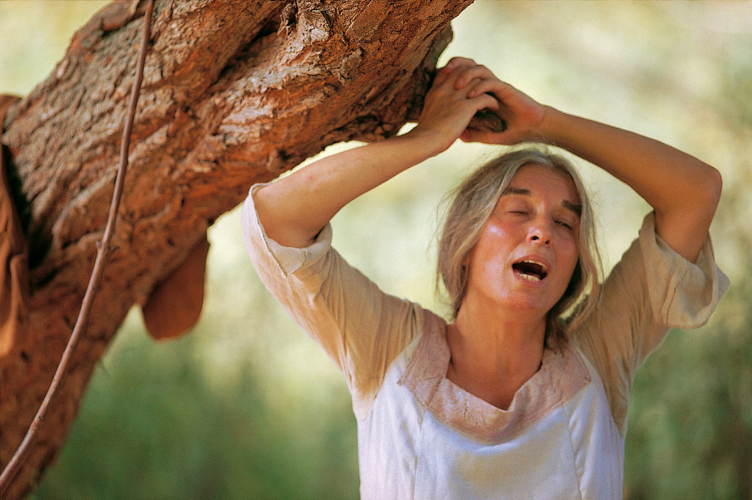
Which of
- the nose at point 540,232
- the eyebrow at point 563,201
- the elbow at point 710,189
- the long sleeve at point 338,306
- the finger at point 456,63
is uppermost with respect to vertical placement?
the finger at point 456,63

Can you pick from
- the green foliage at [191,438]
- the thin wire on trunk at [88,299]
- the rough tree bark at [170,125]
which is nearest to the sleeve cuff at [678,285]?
the rough tree bark at [170,125]

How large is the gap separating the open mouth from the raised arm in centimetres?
26

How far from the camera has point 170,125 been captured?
1.35 metres

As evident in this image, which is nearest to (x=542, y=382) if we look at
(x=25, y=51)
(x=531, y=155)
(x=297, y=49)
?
(x=531, y=155)

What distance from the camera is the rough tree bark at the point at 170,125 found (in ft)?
3.73

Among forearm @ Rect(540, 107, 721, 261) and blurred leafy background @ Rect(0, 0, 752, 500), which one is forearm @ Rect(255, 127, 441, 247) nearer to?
forearm @ Rect(540, 107, 721, 261)

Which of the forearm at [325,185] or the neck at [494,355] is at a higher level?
the forearm at [325,185]

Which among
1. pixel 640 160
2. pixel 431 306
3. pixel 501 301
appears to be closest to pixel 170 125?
pixel 501 301

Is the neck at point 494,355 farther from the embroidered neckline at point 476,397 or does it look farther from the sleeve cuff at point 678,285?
the sleeve cuff at point 678,285

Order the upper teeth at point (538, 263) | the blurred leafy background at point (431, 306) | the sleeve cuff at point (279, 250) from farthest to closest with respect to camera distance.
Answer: the blurred leafy background at point (431, 306) < the upper teeth at point (538, 263) < the sleeve cuff at point (279, 250)

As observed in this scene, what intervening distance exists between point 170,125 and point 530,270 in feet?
2.52

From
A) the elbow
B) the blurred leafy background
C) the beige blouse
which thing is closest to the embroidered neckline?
the beige blouse

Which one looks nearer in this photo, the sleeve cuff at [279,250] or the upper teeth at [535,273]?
the sleeve cuff at [279,250]

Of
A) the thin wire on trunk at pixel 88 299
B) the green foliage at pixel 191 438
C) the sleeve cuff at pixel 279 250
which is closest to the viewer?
the thin wire on trunk at pixel 88 299
